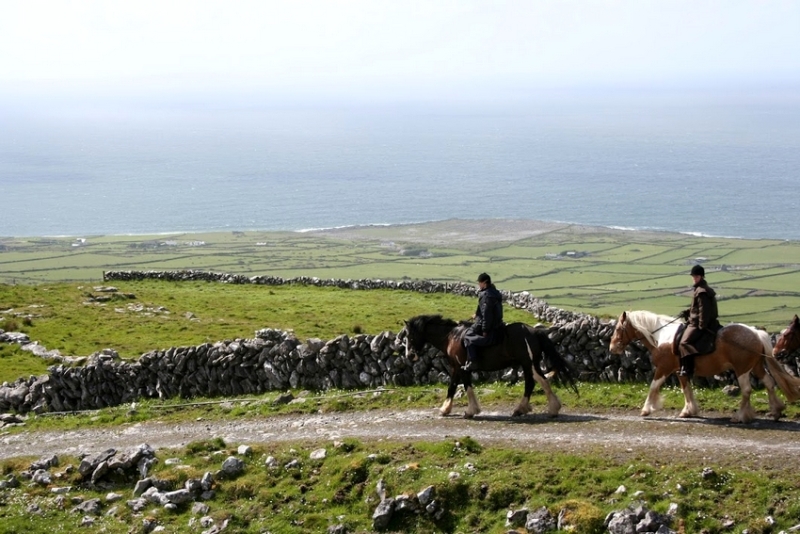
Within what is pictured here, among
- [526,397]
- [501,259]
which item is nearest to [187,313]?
[526,397]

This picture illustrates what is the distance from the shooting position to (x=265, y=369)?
85.5ft

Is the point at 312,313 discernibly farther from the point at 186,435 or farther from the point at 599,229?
the point at 599,229

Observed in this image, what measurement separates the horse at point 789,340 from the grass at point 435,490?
460cm

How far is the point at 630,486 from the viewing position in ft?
50.4

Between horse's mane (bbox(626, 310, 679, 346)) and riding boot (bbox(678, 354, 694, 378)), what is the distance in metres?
1.02

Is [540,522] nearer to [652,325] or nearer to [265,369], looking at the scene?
[652,325]

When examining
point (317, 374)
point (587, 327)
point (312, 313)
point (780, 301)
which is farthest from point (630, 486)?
point (780, 301)

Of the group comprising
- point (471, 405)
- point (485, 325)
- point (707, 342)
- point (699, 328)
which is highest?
point (485, 325)

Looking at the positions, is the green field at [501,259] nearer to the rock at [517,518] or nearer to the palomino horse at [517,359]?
the palomino horse at [517,359]

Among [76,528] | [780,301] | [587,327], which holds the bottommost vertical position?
[780,301]

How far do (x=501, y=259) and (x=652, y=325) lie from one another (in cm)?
9254

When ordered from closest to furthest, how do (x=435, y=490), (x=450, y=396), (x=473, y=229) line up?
(x=435, y=490) < (x=450, y=396) < (x=473, y=229)

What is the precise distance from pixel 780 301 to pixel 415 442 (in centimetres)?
6655

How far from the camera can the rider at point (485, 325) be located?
791 inches
